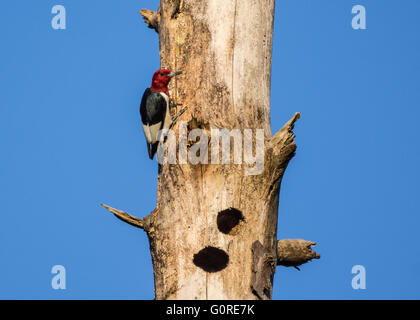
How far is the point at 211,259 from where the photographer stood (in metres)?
5.73

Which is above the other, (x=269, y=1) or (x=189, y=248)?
(x=269, y=1)

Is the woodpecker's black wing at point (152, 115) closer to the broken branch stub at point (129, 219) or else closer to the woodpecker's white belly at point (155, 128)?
the woodpecker's white belly at point (155, 128)

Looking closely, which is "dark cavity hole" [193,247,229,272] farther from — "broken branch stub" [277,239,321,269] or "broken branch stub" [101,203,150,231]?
"broken branch stub" [277,239,321,269]

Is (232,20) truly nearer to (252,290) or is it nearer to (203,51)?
(203,51)

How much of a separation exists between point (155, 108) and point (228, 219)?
1325mm

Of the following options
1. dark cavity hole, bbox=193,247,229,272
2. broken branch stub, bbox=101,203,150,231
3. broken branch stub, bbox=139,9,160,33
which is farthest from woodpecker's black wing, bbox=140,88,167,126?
dark cavity hole, bbox=193,247,229,272

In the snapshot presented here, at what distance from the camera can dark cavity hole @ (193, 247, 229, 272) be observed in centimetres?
565

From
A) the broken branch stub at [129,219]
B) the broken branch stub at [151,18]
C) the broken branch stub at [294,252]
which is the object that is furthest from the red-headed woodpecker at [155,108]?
the broken branch stub at [294,252]

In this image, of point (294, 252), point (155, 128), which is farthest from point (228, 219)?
point (155, 128)

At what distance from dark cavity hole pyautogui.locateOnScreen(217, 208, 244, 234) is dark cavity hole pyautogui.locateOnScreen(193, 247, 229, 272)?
182 mm

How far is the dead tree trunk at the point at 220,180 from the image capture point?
5.66 m
